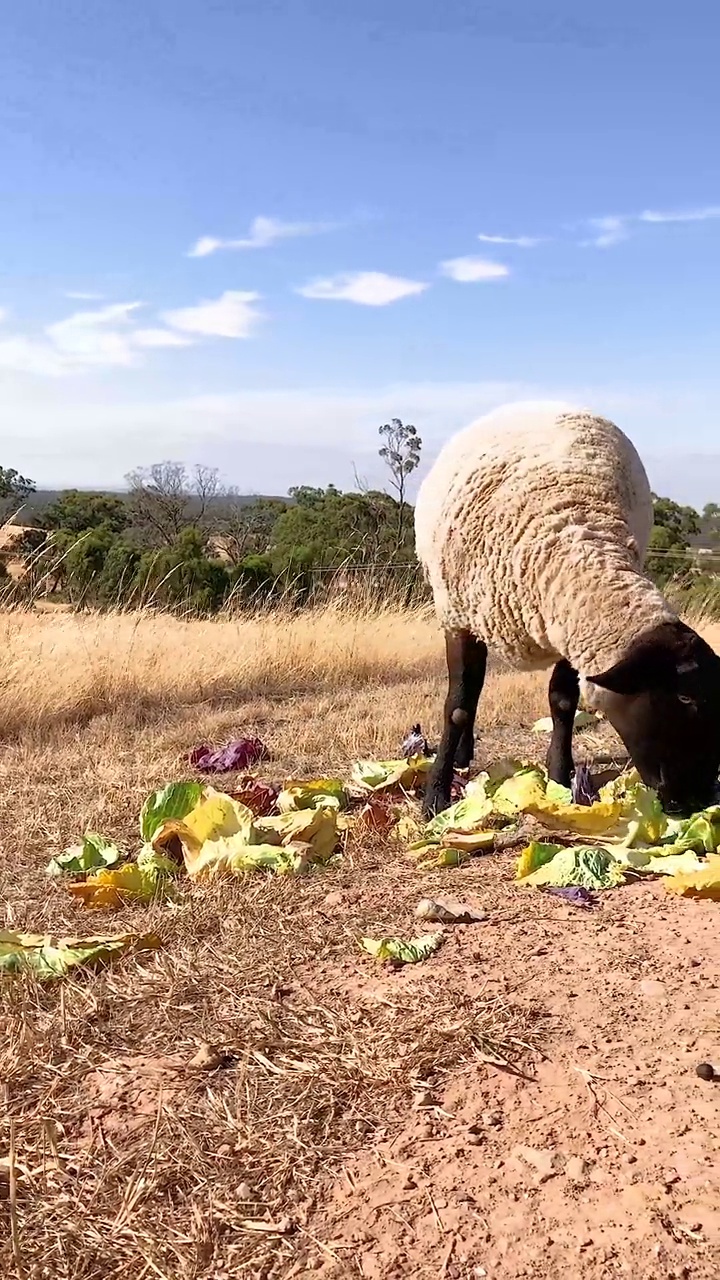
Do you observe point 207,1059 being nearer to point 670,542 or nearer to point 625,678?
point 625,678

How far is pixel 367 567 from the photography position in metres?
12.9

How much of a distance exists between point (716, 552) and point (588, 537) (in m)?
21.3

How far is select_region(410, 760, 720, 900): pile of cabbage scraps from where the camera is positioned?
134 inches

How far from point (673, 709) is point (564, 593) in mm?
740

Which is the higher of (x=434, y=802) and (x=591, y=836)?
(x=591, y=836)

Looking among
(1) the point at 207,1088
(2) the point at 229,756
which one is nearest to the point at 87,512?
(2) the point at 229,756

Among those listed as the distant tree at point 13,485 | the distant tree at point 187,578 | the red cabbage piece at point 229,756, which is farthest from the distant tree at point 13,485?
the red cabbage piece at point 229,756

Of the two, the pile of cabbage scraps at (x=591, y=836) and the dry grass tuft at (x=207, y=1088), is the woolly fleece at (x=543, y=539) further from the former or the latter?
the dry grass tuft at (x=207, y=1088)

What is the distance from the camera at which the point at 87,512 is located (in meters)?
31.6

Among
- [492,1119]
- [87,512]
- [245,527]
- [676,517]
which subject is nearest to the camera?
[492,1119]

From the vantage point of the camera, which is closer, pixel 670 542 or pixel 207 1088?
pixel 207 1088

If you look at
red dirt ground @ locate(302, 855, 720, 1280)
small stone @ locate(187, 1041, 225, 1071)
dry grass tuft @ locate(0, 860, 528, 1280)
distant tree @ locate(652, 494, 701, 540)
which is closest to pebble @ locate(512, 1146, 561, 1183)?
red dirt ground @ locate(302, 855, 720, 1280)

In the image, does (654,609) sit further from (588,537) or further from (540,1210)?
(540,1210)

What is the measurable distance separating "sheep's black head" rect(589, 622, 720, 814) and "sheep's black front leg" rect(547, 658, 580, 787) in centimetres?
132
